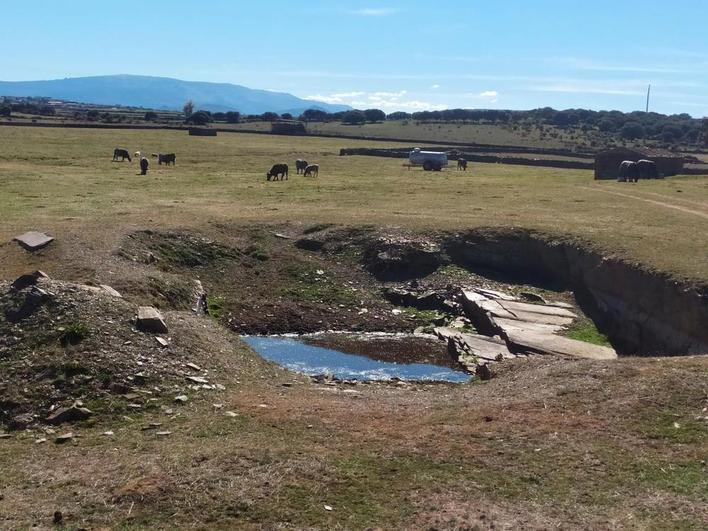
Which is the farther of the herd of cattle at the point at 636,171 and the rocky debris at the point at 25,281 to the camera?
the herd of cattle at the point at 636,171

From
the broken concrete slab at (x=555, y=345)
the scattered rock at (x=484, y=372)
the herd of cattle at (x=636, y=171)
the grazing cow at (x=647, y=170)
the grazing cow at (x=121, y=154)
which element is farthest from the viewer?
the grazing cow at (x=647, y=170)


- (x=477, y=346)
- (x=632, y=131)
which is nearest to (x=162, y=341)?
(x=477, y=346)

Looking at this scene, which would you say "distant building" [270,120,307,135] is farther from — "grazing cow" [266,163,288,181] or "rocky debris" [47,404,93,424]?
"rocky debris" [47,404,93,424]

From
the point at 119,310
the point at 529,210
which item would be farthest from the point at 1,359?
the point at 529,210

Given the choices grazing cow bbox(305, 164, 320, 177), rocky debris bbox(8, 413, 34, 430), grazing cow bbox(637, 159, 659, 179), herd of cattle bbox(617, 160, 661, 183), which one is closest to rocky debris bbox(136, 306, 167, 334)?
rocky debris bbox(8, 413, 34, 430)

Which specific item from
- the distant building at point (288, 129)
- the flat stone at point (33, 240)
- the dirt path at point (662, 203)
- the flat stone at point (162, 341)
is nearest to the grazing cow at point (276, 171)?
the dirt path at point (662, 203)

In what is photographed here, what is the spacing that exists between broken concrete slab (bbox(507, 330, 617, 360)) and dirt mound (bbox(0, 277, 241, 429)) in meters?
8.54

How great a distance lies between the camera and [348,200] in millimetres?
37844

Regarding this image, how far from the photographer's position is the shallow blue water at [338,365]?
19.5m

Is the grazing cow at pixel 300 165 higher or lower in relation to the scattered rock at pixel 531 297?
higher

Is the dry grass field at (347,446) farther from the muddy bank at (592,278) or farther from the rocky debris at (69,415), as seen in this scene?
the muddy bank at (592,278)

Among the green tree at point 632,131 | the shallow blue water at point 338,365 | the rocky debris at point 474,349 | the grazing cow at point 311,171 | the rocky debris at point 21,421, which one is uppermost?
the green tree at point 632,131

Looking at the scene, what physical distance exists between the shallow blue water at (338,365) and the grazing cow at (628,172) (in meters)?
39.7

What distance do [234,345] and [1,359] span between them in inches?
198
